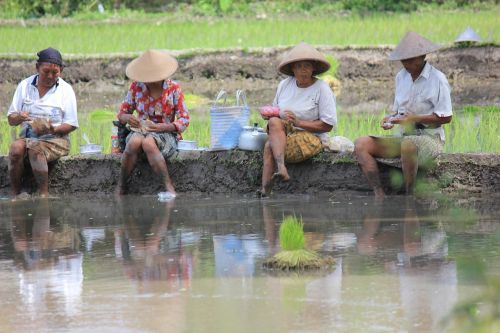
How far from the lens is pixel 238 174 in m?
8.62

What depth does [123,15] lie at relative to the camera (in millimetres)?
22406

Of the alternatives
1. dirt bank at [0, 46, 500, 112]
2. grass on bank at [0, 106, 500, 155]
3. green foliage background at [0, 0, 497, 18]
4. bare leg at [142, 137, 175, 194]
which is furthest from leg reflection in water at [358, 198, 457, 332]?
green foliage background at [0, 0, 497, 18]

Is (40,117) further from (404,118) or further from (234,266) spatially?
(234,266)

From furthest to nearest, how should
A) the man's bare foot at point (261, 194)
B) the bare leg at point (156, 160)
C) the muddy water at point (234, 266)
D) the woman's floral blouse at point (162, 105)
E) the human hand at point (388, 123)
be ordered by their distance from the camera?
the woman's floral blouse at point (162, 105) < the bare leg at point (156, 160) < the man's bare foot at point (261, 194) < the human hand at point (388, 123) < the muddy water at point (234, 266)

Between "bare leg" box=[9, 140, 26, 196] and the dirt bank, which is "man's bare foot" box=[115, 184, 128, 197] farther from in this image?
the dirt bank

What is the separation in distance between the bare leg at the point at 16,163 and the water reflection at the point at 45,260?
678mm

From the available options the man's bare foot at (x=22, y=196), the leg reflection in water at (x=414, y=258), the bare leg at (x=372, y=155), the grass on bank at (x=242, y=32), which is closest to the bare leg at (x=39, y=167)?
the man's bare foot at (x=22, y=196)

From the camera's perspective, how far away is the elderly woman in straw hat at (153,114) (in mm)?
8453

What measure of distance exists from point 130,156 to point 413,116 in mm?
2197

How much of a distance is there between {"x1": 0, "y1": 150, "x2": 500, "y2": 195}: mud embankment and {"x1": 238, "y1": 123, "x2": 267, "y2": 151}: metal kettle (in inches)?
3.2

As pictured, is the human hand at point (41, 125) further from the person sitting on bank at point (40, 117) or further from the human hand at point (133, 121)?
the human hand at point (133, 121)

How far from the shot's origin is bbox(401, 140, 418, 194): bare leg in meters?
7.69

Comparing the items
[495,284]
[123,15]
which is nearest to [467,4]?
[123,15]

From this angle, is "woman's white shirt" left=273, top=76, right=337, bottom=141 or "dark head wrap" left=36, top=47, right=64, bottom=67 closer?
"woman's white shirt" left=273, top=76, right=337, bottom=141
